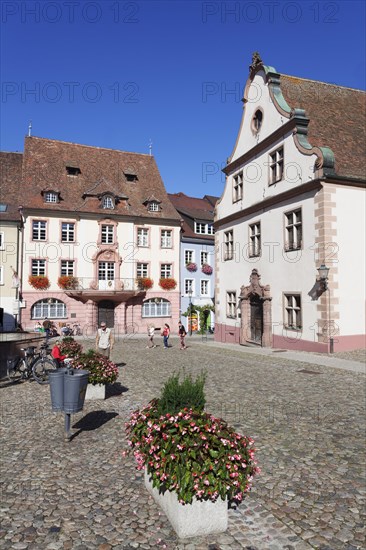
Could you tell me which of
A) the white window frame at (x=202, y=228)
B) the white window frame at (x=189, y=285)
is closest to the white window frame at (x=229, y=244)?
the white window frame at (x=189, y=285)

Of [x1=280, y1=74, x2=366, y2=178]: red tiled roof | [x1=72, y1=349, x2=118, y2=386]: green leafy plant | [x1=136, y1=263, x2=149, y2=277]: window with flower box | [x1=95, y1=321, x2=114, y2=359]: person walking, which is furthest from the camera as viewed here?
[x1=136, y1=263, x2=149, y2=277]: window with flower box

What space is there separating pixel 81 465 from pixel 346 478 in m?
3.49

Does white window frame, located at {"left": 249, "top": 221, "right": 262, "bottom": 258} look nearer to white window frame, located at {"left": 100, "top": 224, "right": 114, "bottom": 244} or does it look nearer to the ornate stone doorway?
the ornate stone doorway

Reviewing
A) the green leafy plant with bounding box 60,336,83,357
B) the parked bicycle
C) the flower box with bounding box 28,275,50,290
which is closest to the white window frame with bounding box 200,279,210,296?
the flower box with bounding box 28,275,50,290

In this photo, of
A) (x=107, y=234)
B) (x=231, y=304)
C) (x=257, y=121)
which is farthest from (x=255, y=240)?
(x=107, y=234)

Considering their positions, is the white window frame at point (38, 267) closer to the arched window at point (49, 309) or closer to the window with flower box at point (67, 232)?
the arched window at point (49, 309)

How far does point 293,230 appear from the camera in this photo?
20156 mm

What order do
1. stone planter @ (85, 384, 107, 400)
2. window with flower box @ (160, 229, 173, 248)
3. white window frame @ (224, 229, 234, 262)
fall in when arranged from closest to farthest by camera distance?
stone planter @ (85, 384, 107, 400) < white window frame @ (224, 229, 234, 262) < window with flower box @ (160, 229, 173, 248)

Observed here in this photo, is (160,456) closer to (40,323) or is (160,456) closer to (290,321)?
(290,321)

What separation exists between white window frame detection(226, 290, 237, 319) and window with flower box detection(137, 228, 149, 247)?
12616 mm

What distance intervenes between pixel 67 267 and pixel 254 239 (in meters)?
17.0

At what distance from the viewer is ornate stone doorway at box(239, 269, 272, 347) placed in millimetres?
22016

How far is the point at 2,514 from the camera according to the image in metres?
4.31

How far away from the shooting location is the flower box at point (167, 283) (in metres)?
37.1
